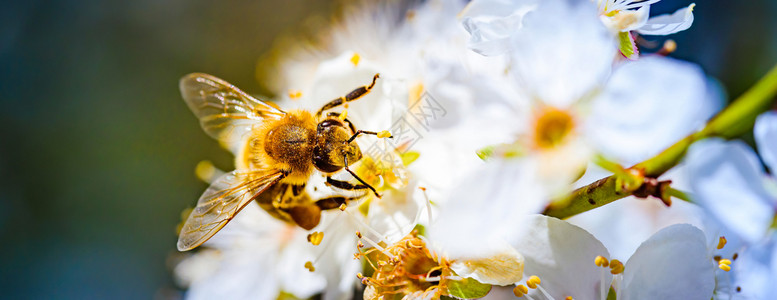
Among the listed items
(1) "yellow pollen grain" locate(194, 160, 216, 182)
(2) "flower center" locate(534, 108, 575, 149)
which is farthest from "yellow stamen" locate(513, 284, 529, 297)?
(1) "yellow pollen grain" locate(194, 160, 216, 182)

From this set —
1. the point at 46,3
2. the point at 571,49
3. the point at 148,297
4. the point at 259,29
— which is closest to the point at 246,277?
the point at 571,49

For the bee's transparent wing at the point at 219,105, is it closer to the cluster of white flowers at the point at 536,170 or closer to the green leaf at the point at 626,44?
the cluster of white flowers at the point at 536,170

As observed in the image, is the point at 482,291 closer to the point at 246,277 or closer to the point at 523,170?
the point at 523,170

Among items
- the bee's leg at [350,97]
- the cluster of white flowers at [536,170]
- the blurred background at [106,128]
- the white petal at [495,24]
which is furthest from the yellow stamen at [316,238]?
the blurred background at [106,128]

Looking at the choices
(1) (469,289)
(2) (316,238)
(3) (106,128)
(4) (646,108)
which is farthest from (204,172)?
(3) (106,128)

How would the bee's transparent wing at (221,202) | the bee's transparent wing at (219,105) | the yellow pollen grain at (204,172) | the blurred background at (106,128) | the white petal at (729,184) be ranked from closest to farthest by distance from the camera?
the white petal at (729,184) < the bee's transparent wing at (221,202) < the bee's transparent wing at (219,105) < the yellow pollen grain at (204,172) < the blurred background at (106,128)

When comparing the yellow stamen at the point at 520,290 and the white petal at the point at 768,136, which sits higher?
the white petal at the point at 768,136

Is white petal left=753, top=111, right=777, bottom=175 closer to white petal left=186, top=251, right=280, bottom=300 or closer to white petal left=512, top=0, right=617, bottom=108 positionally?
white petal left=512, top=0, right=617, bottom=108
